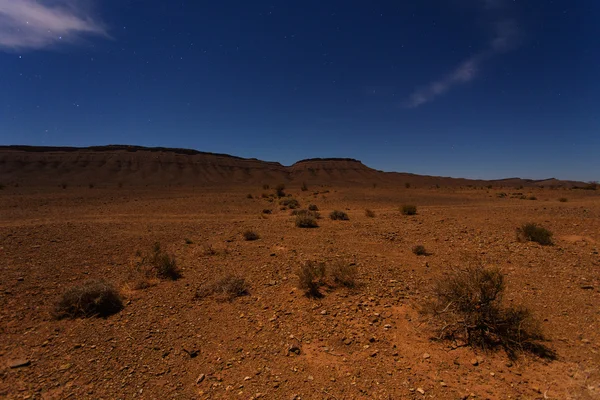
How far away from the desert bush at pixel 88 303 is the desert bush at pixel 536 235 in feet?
36.9

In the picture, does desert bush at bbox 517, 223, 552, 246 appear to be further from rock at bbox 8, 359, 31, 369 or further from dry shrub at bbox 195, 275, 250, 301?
rock at bbox 8, 359, 31, 369

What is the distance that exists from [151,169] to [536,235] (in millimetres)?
82166

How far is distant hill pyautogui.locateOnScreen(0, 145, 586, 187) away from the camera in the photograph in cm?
6366

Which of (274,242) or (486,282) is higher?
(486,282)

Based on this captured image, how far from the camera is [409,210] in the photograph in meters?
16.7

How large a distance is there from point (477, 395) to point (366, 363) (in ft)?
3.94

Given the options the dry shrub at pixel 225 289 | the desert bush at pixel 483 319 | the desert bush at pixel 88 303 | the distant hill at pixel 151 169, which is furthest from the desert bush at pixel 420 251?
the distant hill at pixel 151 169

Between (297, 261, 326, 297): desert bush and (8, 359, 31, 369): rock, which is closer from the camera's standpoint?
(8, 359, 31, 369): rock

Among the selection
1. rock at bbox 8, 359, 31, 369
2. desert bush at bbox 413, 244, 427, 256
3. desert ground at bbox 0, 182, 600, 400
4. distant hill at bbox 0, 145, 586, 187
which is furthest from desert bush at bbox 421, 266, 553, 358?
distant hill at bbox 0, 145, 586, 187

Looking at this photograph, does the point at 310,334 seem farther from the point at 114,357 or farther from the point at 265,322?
the point at 114,357

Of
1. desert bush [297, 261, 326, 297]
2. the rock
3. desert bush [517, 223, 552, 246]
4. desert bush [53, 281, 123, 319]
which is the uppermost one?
desert bush [517, 223, 552, 246]

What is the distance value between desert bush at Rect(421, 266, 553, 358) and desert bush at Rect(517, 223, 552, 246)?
20.4 ft

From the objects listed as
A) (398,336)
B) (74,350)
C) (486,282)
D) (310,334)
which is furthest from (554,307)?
(74,350)

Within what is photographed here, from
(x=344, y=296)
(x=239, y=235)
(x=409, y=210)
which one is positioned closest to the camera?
(x=344, y=296)
